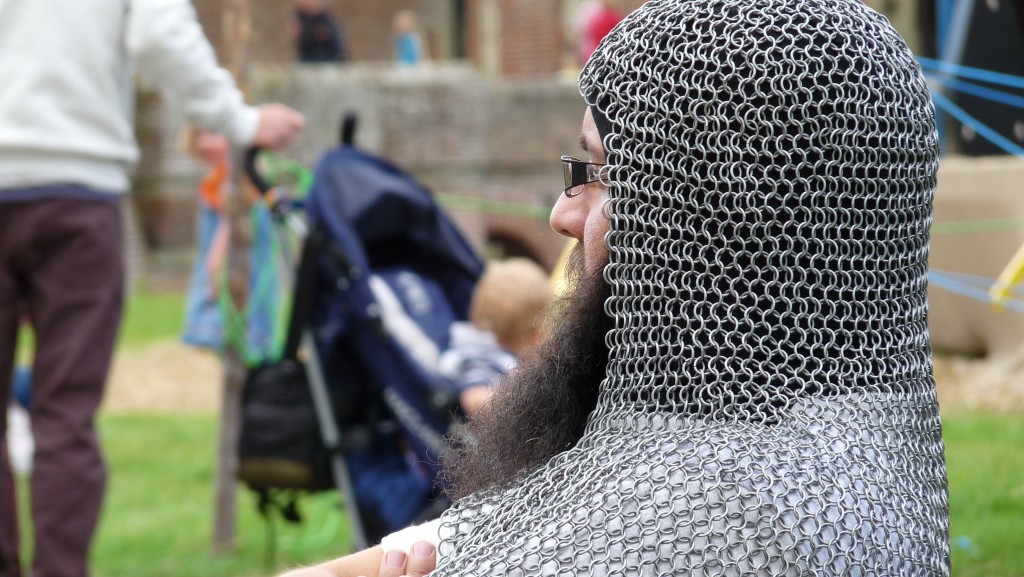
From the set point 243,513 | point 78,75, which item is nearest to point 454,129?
point 243,513

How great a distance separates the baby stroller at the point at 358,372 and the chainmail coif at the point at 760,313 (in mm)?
Answer: 2714

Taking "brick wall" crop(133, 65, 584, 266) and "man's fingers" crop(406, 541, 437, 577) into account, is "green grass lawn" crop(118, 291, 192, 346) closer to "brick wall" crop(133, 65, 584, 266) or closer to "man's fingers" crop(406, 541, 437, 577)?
"brick wall" crop(133, 65, 584, 266)

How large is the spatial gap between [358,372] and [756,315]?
3.28 meters

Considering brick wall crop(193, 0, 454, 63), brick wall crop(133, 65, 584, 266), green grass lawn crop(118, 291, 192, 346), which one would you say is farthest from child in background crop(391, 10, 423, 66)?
green grass lawn crop(118, 291, 192, 346)

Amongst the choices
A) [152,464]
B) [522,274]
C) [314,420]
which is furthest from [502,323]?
[152,464]

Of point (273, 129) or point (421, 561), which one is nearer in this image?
point (421, 561)

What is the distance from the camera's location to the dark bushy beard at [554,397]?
1.85m

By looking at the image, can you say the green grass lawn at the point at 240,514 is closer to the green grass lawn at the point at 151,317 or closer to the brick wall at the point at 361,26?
the green grass lawn at the point at 151,317

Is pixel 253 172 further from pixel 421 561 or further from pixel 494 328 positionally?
pixel 421 561

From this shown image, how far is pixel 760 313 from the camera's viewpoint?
163 centimetres

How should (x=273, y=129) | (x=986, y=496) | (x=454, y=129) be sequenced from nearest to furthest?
(x=273, y=129), (x=986, y=496), (x=454, y=129)

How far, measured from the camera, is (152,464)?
7.32m

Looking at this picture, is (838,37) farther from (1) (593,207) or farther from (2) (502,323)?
(2) (502,323)

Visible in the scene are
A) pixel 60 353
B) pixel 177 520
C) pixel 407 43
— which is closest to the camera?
pixel 60 353
